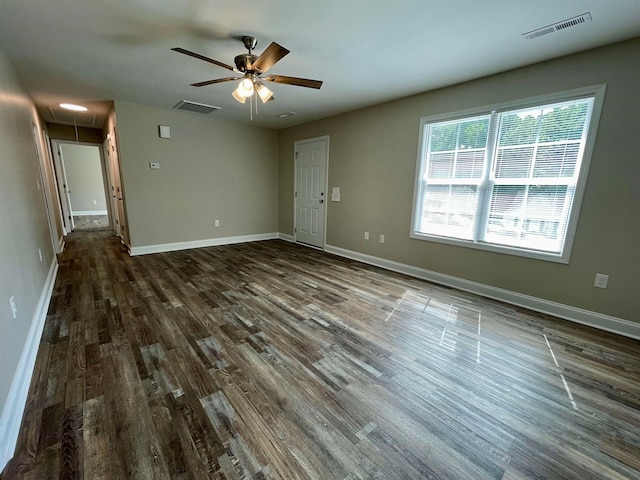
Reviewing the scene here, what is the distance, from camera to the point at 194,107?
4387 millimetres

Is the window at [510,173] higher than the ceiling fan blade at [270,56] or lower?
lower

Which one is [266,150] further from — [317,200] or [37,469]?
[37,469]

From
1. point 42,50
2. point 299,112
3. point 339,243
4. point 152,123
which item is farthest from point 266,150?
point 42,50

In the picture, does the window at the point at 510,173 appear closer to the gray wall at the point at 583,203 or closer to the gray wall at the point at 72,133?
the gray wall at the point at 583,203

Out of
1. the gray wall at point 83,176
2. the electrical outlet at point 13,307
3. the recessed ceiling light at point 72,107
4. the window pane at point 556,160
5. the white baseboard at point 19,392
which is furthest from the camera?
the gray wall at point 83,176

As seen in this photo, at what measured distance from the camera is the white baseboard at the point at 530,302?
2.45 metres

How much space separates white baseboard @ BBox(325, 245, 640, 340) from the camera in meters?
2.45

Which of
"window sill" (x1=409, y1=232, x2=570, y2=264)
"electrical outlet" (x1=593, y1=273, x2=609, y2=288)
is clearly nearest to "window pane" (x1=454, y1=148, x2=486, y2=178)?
"window sill" (x1=409, y1=232, x2=570, y2=264)

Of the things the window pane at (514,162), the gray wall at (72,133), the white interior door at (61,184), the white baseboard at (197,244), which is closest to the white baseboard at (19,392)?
the white baseboard at (197,244)

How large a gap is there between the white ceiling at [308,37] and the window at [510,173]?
18.8 inches

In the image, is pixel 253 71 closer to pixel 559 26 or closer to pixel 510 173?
pixel 559 26

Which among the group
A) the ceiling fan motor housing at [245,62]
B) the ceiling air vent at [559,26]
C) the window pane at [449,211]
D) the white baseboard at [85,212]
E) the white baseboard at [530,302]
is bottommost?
the white baseboard at [530,302]

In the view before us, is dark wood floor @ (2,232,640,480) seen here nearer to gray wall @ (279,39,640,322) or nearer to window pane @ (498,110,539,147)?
gray wall @ (279,39,640,322)

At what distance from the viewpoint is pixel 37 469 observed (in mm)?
→ 1180
